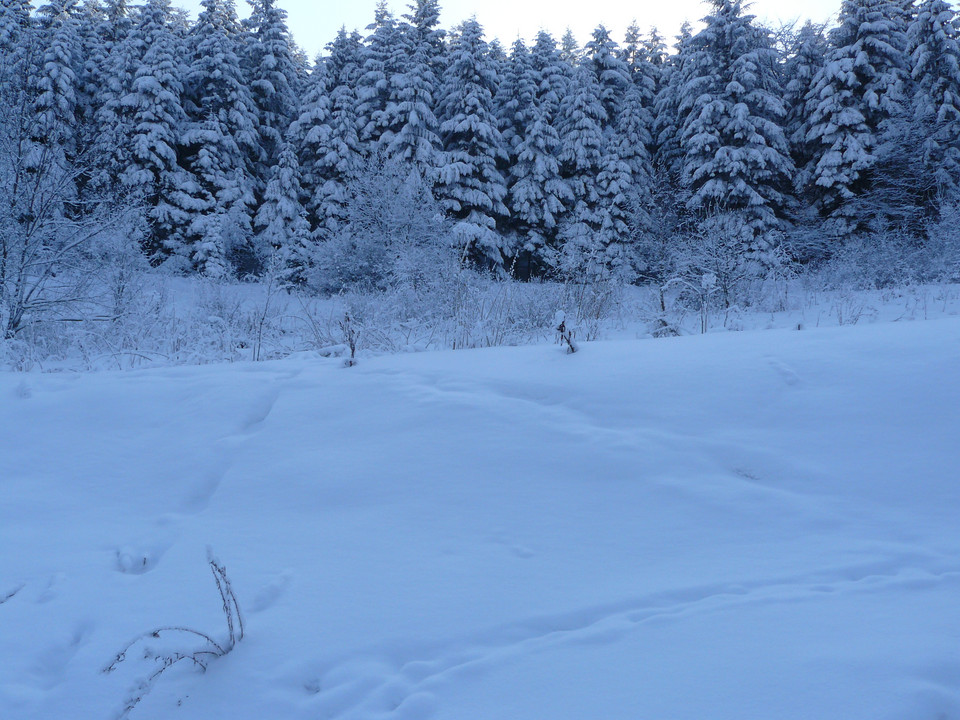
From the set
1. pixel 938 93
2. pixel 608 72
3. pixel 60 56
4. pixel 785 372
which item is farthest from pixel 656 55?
pixel 785 372

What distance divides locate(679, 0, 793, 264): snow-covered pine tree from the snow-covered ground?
1700 cm

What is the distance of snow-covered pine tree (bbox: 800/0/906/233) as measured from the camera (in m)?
18.4

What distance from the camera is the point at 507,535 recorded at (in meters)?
1.87

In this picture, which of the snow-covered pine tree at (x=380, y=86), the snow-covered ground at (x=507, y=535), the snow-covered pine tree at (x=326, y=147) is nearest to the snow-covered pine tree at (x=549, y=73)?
the snow-covered pine tree at (x=380, y=86)

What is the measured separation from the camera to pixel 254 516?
2.03 metres

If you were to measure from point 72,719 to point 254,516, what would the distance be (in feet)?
2.67

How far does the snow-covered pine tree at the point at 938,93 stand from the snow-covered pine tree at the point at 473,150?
13134 mm

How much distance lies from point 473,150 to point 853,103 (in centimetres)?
1251

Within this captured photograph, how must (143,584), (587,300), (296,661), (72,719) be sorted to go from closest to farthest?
(72,719) < (296,661) < (143,584) < (587,300)

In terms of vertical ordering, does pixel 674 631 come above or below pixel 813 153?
below

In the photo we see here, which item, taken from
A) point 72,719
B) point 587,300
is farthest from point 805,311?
point 72,719

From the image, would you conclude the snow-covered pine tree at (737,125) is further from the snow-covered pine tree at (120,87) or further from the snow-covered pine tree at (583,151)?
the snow-covered pine tree at (120,87)

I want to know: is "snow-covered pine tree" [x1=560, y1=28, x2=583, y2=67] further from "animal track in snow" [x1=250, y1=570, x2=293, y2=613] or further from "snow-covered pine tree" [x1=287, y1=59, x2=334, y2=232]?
"animal track in snow" [x1=250, y1=570, x2=293, y2=613]

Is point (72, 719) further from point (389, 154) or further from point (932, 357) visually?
point (389, 154)
